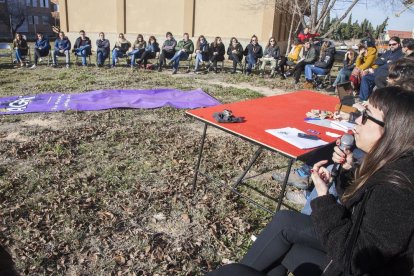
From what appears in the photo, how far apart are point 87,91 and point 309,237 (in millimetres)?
7270

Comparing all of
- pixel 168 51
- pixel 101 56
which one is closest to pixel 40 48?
pixel 101 56

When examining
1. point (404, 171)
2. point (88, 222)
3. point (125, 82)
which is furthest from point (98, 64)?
point (404, 171)

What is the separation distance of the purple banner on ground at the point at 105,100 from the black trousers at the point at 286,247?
5.29 metres

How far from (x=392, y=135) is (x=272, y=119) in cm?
168

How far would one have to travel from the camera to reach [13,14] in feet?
127

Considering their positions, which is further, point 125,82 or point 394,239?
point 125,82

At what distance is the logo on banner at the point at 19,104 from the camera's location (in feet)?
21.0

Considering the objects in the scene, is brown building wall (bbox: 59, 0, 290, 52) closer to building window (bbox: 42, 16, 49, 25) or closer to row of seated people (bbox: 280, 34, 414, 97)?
row of seated people (bbox: 280, 34, 414, 97)

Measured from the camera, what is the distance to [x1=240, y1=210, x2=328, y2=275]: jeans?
1915 mm

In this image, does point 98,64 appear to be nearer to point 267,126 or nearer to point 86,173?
point 86,173

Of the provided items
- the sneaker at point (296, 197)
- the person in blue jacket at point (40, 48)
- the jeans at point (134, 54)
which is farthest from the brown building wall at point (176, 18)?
the sneaker at point (296, 197)

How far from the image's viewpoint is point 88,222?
10.0ft

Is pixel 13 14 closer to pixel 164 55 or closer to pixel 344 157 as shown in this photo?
pixel 164 55

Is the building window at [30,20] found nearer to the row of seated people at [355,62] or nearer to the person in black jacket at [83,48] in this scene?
the person in black jacket at [83,48]
